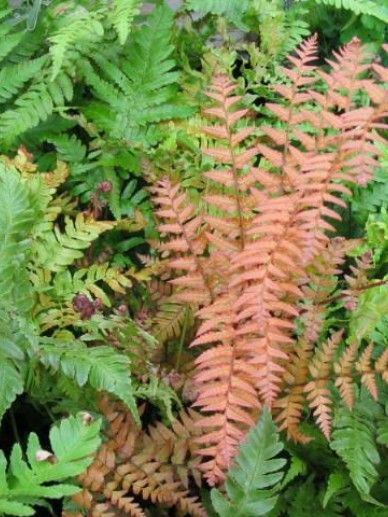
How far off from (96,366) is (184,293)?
266 millimetres

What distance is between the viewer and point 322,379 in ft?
5.08

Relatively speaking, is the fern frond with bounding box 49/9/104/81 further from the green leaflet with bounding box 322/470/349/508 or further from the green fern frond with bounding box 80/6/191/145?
the green leaflet with bounding box 322/470/349/508

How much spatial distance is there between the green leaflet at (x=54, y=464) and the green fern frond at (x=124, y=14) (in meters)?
1.00

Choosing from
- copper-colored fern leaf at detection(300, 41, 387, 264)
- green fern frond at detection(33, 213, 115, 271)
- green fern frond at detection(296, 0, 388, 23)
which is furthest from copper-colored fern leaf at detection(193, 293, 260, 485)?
green fern frond at detection(296, 0, 388, 23)

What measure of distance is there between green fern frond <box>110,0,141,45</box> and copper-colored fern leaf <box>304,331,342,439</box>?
89 centimetres

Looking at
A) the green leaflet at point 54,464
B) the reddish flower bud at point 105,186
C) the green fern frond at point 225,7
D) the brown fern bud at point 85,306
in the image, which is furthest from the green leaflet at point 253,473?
the green fern frond at point 225,7

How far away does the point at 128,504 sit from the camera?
4.75 feet

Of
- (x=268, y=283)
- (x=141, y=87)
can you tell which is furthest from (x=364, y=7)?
(x=268, y=283)

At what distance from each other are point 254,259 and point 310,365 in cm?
27

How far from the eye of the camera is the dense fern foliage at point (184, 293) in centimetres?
141

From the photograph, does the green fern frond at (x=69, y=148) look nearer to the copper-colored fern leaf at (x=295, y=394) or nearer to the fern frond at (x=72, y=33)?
the fern frond at (x=72, y=33)

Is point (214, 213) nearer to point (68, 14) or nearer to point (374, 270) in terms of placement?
point (374, 270)

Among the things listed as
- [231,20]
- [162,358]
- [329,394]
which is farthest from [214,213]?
[231,20]

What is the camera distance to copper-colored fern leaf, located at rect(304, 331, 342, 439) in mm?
1497
